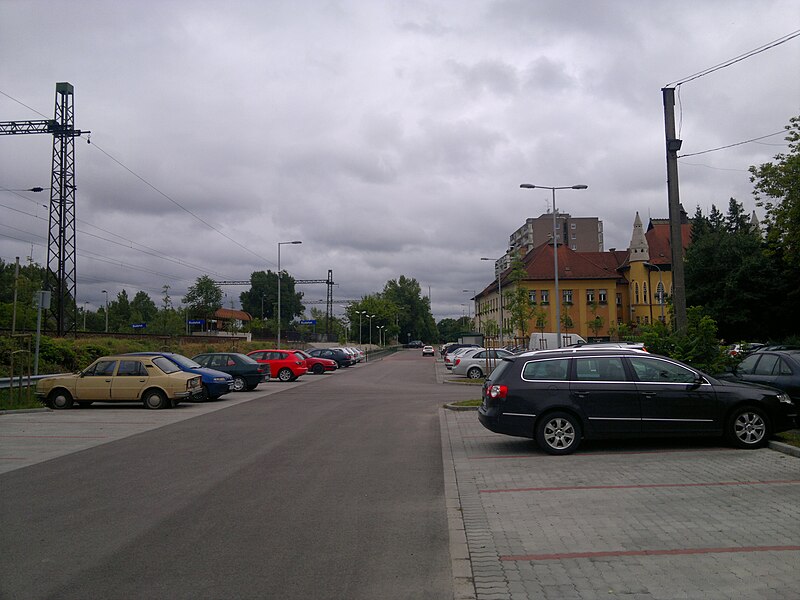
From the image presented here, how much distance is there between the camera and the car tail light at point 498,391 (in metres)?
10.6

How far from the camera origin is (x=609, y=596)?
15.8 feet

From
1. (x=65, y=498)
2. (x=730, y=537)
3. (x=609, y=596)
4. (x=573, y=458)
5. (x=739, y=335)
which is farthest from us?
(x=739, y=335)

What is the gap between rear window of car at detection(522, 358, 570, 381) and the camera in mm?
10602

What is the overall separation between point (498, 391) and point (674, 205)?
7.57 metres

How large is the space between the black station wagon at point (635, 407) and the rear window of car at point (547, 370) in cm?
2

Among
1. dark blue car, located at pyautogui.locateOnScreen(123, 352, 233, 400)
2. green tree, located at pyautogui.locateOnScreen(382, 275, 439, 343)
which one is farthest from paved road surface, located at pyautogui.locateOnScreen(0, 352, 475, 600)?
green tree, located at pyautogui.locateOnScreen(382, 275, 439, 343)

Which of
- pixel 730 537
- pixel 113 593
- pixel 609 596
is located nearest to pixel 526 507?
pixel 730 537

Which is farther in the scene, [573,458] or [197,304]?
[197,304]

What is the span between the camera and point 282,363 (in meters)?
32.1

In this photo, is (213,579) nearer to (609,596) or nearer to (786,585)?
(609,596)

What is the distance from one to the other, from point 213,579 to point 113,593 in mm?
715

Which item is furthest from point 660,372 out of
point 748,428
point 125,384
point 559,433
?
point 125,384

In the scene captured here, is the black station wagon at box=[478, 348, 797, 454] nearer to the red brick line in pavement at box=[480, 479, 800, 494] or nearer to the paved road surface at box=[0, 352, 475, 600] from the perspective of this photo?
the paved road surface at box=[0, 352, 475, 600]

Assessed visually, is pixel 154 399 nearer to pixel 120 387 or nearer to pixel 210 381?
pixel 120 387
